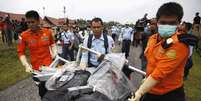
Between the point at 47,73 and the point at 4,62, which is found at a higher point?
the point at 47,73

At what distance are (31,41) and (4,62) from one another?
12234 millimetres

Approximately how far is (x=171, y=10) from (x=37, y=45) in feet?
10.5

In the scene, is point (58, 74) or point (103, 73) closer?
point (103, 73)

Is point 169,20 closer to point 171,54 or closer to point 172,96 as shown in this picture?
point 171,54

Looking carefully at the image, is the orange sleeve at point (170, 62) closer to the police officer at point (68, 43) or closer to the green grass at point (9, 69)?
the green grass at point (9, 69)

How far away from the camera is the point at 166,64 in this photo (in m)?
3.58

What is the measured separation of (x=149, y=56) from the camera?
3.94m

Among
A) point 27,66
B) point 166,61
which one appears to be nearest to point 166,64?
point 166,61

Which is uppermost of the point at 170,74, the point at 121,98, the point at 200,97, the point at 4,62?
the point at 170,74

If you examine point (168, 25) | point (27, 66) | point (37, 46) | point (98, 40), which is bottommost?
point (27, 66)

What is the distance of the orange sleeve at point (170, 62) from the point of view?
3555 millimetres

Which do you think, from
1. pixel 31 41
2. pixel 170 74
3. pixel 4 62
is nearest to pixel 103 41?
pixel 31 41

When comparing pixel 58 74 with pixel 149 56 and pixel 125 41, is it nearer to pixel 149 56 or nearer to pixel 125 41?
pixel 149 56

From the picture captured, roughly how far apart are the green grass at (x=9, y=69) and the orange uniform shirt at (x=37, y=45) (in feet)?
17.2
